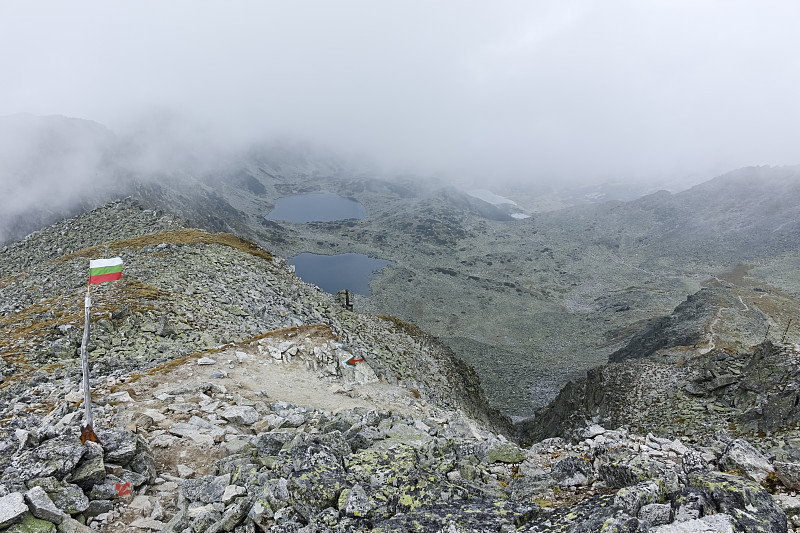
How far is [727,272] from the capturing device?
449 ft

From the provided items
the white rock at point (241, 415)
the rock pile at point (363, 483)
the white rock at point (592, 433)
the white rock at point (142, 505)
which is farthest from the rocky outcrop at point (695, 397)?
the white rock at point (142, 505)

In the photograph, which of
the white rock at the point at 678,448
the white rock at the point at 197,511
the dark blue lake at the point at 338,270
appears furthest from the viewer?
the dark blue lake at the point at 338,270

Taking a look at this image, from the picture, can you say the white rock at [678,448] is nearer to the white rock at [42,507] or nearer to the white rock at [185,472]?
the white rock at [185,472]

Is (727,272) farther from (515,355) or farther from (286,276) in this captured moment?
(286,276)

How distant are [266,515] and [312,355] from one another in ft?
52.5

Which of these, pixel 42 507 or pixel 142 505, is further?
pixel 142 505

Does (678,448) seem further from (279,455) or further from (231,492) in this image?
(231,492)

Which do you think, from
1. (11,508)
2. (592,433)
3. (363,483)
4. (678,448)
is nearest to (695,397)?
(592,433)

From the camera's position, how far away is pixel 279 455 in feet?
31.3

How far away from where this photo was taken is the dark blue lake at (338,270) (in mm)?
135500

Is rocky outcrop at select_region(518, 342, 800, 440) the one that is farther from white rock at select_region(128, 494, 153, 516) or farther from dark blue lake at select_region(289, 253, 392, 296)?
dark blue lake at select_region(289, 253, 392, 296)

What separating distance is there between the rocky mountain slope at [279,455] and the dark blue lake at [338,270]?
104824 mm

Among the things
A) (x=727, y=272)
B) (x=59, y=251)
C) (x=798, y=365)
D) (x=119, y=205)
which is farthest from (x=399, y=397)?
(x=727, y=272)

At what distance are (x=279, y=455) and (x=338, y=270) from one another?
471ft
